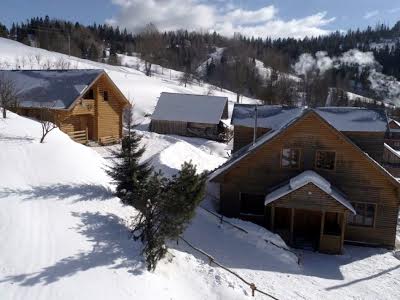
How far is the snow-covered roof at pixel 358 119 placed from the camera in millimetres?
21750

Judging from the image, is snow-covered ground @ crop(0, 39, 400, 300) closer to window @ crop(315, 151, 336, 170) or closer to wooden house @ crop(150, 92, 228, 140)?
window @ crop(315, 151, 336, 170)

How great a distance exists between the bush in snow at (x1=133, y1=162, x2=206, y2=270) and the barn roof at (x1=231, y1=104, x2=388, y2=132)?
9652 millimetres

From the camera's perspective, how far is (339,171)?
20.4 meters

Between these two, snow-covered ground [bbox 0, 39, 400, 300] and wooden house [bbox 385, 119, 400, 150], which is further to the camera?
wooden house [bbox 385, 119, 400, 150]

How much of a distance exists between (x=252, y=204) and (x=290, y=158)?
3.32 metres

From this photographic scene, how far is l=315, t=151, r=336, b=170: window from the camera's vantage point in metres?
20.5

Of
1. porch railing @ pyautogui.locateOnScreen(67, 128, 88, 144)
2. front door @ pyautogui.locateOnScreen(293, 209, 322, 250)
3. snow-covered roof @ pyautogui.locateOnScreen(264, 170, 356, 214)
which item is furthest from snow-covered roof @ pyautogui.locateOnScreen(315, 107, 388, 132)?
porch railing @ pyautogui.locateOnScreen(67, 128, 88, 144)

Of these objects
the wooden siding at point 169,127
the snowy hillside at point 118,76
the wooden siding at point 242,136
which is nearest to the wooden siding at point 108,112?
the wooden siding at point 242,136

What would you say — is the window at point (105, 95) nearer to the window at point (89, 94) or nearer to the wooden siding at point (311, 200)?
the window at point (89, 94)

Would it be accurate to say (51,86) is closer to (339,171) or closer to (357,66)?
(339,171)

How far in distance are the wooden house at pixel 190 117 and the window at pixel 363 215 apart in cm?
2803

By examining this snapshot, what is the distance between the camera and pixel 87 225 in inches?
520

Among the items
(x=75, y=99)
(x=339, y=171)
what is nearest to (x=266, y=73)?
(x=75, y=99)

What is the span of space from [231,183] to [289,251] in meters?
5.23
